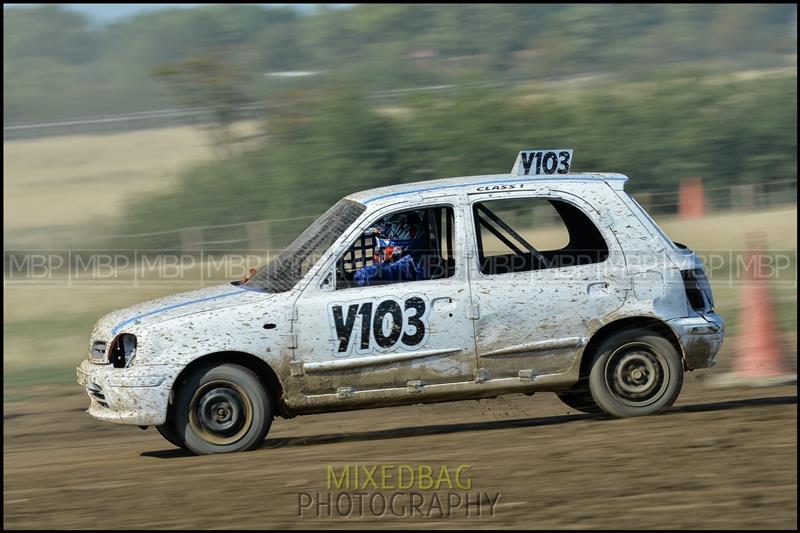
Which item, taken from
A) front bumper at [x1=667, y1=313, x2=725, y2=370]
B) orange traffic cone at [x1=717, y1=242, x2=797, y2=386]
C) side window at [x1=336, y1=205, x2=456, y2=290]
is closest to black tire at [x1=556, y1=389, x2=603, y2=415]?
front bumper at [x1=667, y1=313, x2=725, y2=370]

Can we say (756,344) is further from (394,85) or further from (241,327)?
(394,85)

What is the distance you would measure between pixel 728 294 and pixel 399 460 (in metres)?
9.05

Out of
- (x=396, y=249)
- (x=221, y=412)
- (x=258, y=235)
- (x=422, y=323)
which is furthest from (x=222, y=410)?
(x=258, y=235)

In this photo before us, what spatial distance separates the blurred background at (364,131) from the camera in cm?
1905

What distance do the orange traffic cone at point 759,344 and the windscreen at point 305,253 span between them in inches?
153

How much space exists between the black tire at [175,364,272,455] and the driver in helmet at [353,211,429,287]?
103cm

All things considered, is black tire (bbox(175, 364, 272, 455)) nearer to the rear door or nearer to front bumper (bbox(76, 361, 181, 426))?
front bumper (bbox(76, 361, 181, 426))

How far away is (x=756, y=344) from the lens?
31.5 ft

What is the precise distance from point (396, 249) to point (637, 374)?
6.24 ft

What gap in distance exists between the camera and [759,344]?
378 inches

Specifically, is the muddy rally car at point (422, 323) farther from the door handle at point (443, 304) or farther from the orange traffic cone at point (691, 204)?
the orange traffic cone at point (691, 204)

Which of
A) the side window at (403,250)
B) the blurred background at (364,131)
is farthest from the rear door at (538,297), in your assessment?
the blurred background at (364,131)

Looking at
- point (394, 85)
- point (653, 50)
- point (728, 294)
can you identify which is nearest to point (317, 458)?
point (728, 294)

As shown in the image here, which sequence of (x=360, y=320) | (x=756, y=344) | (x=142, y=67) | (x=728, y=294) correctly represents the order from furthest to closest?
(x=142, y=67) < (x=728, y=294) < (x=756, y=344) < (x=360, y=320)
